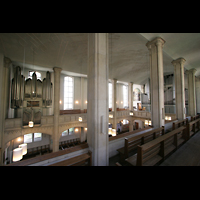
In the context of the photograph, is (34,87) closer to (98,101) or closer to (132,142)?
(98,101)

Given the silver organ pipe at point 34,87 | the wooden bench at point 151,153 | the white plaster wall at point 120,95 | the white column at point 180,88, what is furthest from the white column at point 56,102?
the white plaster wall at point 120,95

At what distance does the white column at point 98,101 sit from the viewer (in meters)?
2.32

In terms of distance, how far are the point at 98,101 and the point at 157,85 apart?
12.2 ft

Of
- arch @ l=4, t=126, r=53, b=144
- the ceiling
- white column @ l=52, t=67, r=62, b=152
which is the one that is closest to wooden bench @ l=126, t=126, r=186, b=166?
the ceiling

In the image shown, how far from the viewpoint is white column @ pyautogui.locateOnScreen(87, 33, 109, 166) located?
2.32m

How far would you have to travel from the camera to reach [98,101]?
2387mm

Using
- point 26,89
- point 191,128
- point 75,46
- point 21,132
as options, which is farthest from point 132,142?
point 21,132

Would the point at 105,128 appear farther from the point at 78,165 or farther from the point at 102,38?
the point at 102,38

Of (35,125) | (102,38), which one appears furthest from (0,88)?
(102,38)

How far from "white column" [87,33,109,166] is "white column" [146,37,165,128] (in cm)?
328

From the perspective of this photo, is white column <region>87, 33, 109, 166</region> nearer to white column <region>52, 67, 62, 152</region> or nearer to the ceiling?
the ceiling

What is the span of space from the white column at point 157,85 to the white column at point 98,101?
3279 mm
